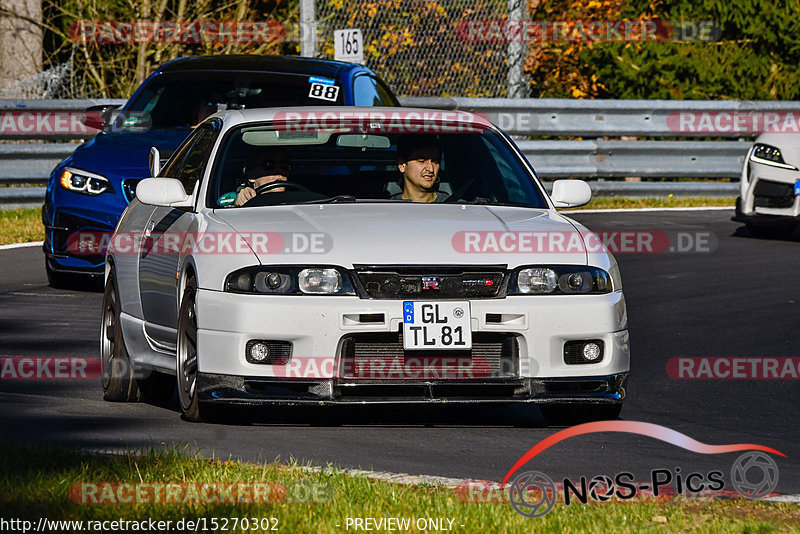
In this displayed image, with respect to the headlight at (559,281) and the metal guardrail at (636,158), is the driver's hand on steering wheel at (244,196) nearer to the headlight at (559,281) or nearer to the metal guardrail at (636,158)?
the headlight at (559,281)

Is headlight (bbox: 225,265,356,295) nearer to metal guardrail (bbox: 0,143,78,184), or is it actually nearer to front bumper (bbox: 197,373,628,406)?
front bumper (bbox: 197,373,628,406)

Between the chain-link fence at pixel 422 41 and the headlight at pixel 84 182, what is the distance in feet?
25.2

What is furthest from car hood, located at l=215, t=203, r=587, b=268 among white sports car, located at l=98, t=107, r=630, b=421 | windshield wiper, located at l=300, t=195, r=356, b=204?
windshield wiper, located at l=300, t=195, r=356, b=204

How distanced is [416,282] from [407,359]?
0.32 metres

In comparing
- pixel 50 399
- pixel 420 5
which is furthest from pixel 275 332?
pixel 420 5

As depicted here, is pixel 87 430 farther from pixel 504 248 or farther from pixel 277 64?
pixel 277 64

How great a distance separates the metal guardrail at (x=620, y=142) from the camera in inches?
759

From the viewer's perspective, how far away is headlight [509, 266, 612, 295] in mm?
6898

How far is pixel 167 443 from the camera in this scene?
6574 millimetres

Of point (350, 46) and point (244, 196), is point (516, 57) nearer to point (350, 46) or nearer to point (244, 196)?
point (350, 46)

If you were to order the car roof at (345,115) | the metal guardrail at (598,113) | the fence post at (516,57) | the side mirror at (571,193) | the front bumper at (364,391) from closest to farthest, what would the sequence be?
the front bumper at (364,391) → the side mirror at (571,193) → the car roof at (345,115) → the fence post at (516,57) → the metal guardrail at (598,113)

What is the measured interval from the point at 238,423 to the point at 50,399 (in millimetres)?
1134

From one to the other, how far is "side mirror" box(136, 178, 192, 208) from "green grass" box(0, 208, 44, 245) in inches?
319

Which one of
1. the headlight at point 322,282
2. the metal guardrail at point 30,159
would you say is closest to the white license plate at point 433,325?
the headlight at point 322,282
